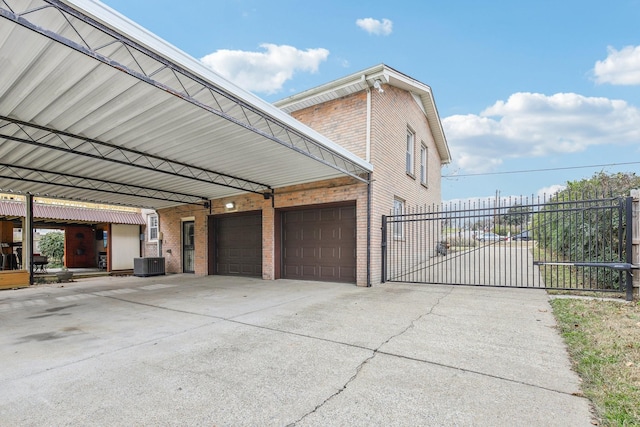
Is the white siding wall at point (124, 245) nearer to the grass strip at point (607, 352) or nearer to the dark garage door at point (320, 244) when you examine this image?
the dark garage door at point (320, 244)

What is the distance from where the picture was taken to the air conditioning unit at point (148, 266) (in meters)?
12.6

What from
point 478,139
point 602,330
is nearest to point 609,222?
point 602,330

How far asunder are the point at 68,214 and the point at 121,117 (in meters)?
11.5

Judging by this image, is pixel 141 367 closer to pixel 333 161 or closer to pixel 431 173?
pixel 333 161

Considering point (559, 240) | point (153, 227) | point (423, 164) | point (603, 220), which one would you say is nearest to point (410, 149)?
point (423, 164)

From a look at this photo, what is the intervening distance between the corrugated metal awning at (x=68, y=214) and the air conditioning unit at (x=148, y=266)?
315 centimetres

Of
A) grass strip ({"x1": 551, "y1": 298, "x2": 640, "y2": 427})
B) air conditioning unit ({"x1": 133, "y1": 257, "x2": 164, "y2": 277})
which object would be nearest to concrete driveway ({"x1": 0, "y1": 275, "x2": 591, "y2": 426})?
grass strip ({"x1": 551, "y1": 298, "x2": 640, "y2": 427})

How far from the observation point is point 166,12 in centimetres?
895

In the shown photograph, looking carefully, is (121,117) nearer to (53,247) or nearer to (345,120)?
(345,120)

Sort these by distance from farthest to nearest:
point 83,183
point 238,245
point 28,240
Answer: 1. point 238,245
2. point 28,240
3. point 83,183

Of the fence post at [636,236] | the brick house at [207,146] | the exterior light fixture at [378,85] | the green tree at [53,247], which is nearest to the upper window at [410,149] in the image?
the brick house at [207,146]

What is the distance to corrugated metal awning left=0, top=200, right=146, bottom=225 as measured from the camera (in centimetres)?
1217

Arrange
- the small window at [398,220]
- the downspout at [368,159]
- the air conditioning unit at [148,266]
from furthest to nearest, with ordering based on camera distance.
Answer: the air conditioning unit at [148,266] → the small window at [398,220] → the downspout at [368,159]

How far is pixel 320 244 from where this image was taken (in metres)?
9.38
